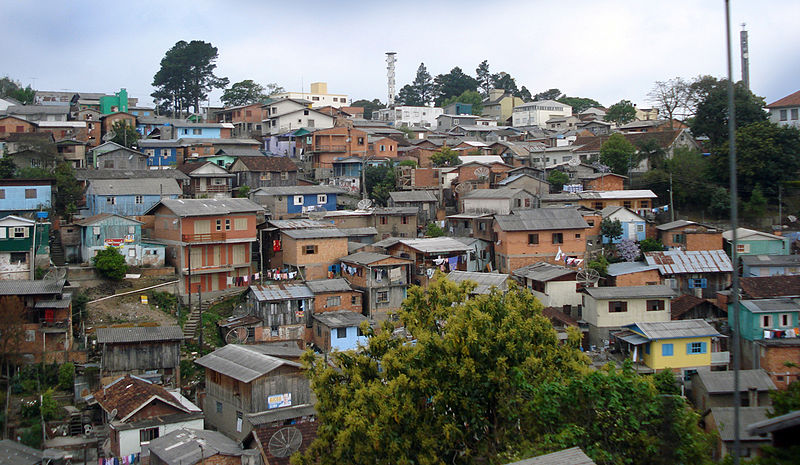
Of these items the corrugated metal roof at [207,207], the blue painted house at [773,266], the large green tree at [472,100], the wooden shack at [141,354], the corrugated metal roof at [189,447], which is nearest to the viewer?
the corrugated metal roof at [189,447]

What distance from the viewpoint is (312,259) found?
28547mm

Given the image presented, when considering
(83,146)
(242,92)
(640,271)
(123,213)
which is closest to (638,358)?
(640,271)

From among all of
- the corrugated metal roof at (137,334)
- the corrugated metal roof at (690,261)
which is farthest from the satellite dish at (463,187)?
the corrugated metal roof at (137,334)

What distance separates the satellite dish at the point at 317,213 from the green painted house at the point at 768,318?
60.7ft

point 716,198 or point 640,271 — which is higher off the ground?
point 716,198

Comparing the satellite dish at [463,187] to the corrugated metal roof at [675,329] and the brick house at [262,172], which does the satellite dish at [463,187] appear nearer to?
the brick house at [262,172]

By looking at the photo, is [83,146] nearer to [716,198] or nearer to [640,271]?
[640,271]

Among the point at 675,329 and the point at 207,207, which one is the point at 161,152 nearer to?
the point at 207,207

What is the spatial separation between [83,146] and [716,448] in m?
34.0

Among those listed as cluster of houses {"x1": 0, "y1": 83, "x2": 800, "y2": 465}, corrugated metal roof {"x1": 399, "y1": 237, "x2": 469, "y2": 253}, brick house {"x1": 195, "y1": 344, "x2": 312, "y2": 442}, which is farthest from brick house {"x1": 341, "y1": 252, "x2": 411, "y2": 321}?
brick house {"x1": 195, "y1": 344, "x2": 312, "y2": 442}

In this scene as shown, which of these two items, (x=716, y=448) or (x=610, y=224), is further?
(x=610, y=224)

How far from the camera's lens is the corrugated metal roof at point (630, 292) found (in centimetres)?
2497

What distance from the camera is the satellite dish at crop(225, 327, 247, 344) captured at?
24578 mm

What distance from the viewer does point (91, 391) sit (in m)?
21.0
